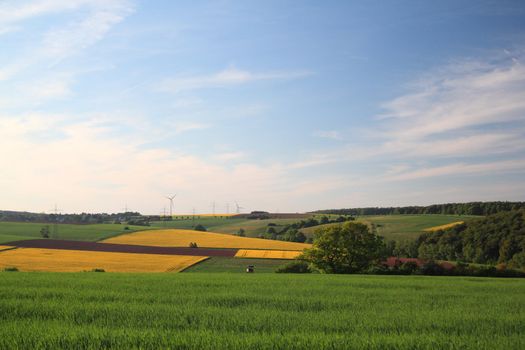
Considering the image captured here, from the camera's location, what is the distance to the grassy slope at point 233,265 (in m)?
56.2

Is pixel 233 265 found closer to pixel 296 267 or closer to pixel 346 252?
pixel 296 267

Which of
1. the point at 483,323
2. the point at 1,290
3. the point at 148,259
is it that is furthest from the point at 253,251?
the point at 483,323

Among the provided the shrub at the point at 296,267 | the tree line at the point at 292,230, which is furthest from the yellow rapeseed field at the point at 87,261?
the tree line at the point at 292,230

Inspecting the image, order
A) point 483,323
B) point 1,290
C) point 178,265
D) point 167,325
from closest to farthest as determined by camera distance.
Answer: point 167,325 → point 483,323 → point 1,290 → point 178,265

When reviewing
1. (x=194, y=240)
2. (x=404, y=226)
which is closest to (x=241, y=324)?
(x=194, y=240)

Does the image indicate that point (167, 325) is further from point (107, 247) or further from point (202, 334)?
point (107, 247)

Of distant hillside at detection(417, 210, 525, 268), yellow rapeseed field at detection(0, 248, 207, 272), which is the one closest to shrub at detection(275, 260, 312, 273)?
yellow rapeseed field at detection(0, 248, 207, 272)

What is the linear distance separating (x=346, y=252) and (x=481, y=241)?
5607 centimetres

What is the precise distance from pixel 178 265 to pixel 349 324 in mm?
50666

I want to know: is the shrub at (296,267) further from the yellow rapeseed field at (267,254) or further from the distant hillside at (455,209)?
the distant hillside at (455,209)

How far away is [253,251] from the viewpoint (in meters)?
79.1

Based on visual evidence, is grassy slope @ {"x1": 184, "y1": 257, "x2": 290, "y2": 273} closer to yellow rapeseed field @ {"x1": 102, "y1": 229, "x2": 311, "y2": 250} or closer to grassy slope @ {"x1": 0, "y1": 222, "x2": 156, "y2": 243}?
yellow rapeseed field @ {"x1": 102, "y1": 229, "x2": 311, "y2": 250}

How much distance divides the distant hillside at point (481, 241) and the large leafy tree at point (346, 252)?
145 feet

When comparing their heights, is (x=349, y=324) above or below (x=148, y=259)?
above
